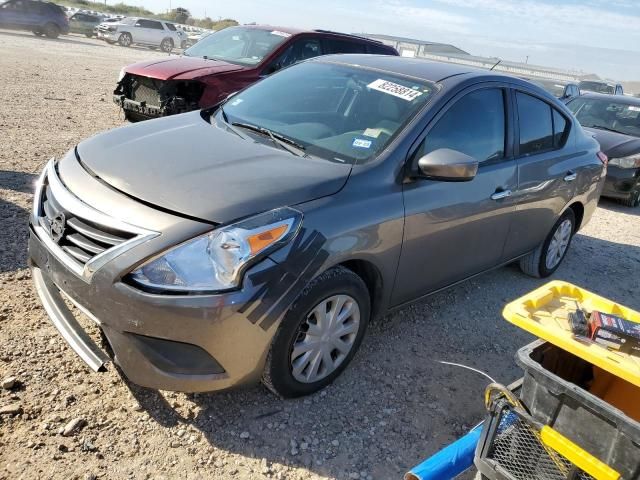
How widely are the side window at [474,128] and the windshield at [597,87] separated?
1459 centimetres

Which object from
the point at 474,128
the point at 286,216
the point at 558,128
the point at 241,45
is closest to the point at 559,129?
the point at 558,128

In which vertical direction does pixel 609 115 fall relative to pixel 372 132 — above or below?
below

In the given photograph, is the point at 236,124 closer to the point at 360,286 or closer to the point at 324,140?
the point at 324,140

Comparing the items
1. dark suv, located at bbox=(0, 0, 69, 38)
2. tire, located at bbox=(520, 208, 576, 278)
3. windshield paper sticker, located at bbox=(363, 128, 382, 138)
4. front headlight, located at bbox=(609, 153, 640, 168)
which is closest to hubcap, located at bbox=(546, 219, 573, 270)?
tire, located at bbox=(520, 208, 576, 278)

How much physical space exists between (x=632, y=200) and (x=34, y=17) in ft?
92.9

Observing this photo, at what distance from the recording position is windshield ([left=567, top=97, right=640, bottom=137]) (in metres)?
8.76

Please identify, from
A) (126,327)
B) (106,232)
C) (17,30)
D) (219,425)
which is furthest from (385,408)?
(17,30)

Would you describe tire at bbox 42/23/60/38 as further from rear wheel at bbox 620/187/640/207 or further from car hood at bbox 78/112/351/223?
car hood at bbox 78/112/351/223

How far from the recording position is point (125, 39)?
29.2m

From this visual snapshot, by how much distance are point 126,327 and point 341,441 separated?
1.15m

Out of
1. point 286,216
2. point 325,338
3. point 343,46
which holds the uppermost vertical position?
point 343,46

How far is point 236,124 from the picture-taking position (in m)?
3.47

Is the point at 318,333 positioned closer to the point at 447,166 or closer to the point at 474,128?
the point at 447,166

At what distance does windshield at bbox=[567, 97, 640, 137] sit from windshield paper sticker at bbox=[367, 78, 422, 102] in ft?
22.0
